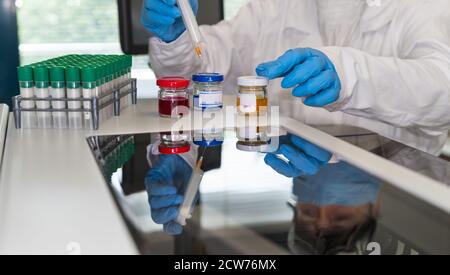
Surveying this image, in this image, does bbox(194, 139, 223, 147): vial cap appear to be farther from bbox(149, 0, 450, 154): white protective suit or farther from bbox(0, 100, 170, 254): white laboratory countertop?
bbox(149, 0, 450, 154): white protective suit

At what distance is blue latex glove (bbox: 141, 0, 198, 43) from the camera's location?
1.43 m

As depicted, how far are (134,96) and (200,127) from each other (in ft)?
1.16

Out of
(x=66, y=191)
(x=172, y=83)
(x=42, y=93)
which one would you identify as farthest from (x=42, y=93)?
(x=66, y=191)

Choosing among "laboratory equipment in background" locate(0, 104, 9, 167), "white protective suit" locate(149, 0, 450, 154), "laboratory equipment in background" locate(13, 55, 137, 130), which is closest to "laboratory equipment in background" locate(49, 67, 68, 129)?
"laboratory equipment in background" locate(13, 55, 137, 130)

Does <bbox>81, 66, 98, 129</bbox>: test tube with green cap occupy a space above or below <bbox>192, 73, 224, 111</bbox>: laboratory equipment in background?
above

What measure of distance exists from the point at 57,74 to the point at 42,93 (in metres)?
0.05

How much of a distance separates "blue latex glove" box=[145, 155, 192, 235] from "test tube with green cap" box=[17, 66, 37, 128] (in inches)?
14.0

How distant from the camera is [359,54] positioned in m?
1.27


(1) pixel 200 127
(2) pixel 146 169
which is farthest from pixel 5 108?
(2) pixel 146 169

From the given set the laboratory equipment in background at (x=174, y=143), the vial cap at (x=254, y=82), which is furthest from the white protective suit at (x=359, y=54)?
the laboratory equipment in background at (x=174, y=143)

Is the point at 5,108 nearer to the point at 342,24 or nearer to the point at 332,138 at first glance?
the point at 332,138

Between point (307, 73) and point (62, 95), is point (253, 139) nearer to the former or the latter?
point (307, 73)

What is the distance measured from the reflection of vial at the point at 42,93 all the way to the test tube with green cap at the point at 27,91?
1 cm

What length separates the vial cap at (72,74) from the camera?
1124mm
